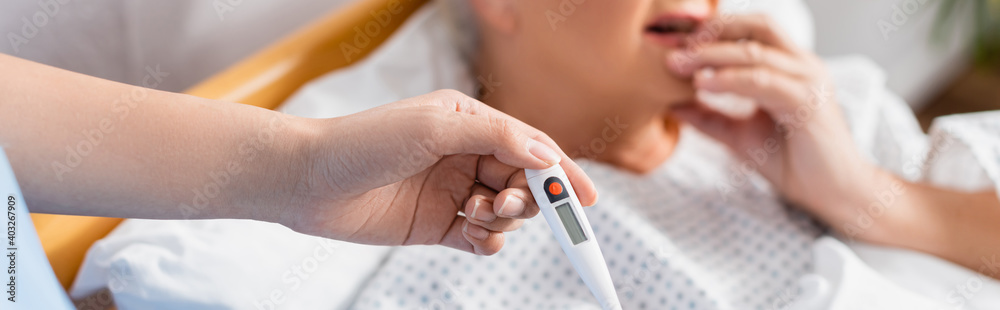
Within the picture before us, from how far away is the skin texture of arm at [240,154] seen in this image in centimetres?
54

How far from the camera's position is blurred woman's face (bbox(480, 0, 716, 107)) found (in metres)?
0.88

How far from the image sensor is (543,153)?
21.6 inches

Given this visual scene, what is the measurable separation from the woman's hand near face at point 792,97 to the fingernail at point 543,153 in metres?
0.45

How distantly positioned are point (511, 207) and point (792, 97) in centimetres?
58

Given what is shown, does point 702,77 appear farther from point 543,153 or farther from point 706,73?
point 543,153

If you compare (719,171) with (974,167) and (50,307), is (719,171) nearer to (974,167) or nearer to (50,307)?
(974,167)

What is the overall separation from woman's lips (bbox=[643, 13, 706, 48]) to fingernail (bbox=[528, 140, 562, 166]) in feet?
1.42

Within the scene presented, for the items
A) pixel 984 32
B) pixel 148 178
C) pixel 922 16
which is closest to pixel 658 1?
pixel 148 178

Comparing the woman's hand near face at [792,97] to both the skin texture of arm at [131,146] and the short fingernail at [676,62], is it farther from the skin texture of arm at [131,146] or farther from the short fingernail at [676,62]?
the skin texture of arm at [131,146]

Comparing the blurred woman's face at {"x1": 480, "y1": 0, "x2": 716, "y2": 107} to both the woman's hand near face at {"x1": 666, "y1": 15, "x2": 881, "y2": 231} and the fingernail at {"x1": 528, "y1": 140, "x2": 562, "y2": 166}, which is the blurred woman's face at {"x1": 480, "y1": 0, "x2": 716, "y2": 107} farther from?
the fingernail at {"x1": 528, "y1": 140, "x2": 562, "y2": 166}

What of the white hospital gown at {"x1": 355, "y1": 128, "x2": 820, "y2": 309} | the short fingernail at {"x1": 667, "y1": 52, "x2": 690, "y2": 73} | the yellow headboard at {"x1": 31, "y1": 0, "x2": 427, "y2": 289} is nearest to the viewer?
the yellow headboard at {"x1": 31, "y1": 0, "x2": 427, "y2": 289}

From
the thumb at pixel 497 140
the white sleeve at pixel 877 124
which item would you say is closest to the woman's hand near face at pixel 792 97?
the white sleeve at pixel 877 124

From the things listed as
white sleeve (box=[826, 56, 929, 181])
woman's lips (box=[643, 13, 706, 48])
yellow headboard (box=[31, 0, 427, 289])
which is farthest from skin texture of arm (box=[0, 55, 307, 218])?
white sleeve (box=[826, 56, 929, 181])

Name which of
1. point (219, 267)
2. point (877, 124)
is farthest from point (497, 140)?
point (877, 124)
